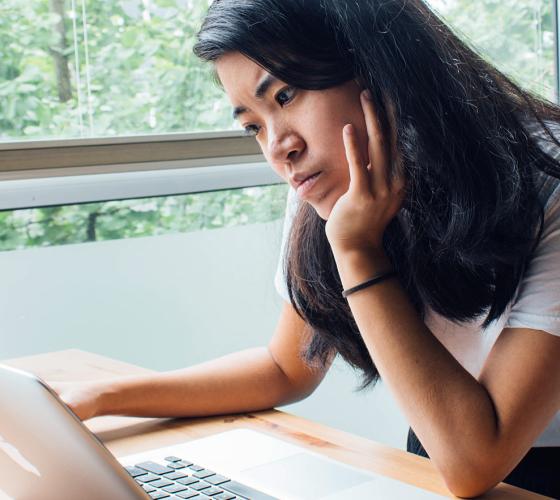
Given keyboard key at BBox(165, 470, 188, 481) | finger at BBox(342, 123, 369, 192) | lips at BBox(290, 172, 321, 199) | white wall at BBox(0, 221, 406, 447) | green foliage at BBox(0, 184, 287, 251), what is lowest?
white wall at BBox(0, 221, 406, 447)

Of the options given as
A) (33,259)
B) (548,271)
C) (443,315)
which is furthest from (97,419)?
(33,259)

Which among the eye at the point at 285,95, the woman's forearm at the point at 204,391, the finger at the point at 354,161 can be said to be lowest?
the woman's forearm at the point at 204,391

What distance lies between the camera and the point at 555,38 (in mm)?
3123

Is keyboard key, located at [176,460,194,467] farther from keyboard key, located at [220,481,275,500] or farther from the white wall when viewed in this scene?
the white wall

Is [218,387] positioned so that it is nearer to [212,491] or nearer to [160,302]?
[212,491]

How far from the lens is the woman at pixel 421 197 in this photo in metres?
1.02

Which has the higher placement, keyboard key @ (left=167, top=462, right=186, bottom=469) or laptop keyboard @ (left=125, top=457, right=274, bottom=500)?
laptop keyboard @ (left=125, top=457, right=274, bottom=500)

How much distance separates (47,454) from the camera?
26.4 inches

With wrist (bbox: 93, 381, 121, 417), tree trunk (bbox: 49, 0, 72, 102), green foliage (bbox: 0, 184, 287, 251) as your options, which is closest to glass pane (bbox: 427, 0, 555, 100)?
green foliage (bbox: 0, 184, 287, 251)

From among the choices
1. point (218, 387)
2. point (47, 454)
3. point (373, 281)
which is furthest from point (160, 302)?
point (47, 454)

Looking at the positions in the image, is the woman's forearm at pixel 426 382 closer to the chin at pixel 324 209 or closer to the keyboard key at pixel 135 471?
the chin at pixel 324 209

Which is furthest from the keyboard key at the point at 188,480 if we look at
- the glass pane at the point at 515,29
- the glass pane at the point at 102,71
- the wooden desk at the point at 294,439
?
the glass pane at the point at 515,29

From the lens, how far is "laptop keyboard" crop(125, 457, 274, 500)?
2.95 ft

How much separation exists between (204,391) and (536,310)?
1.61 feet
